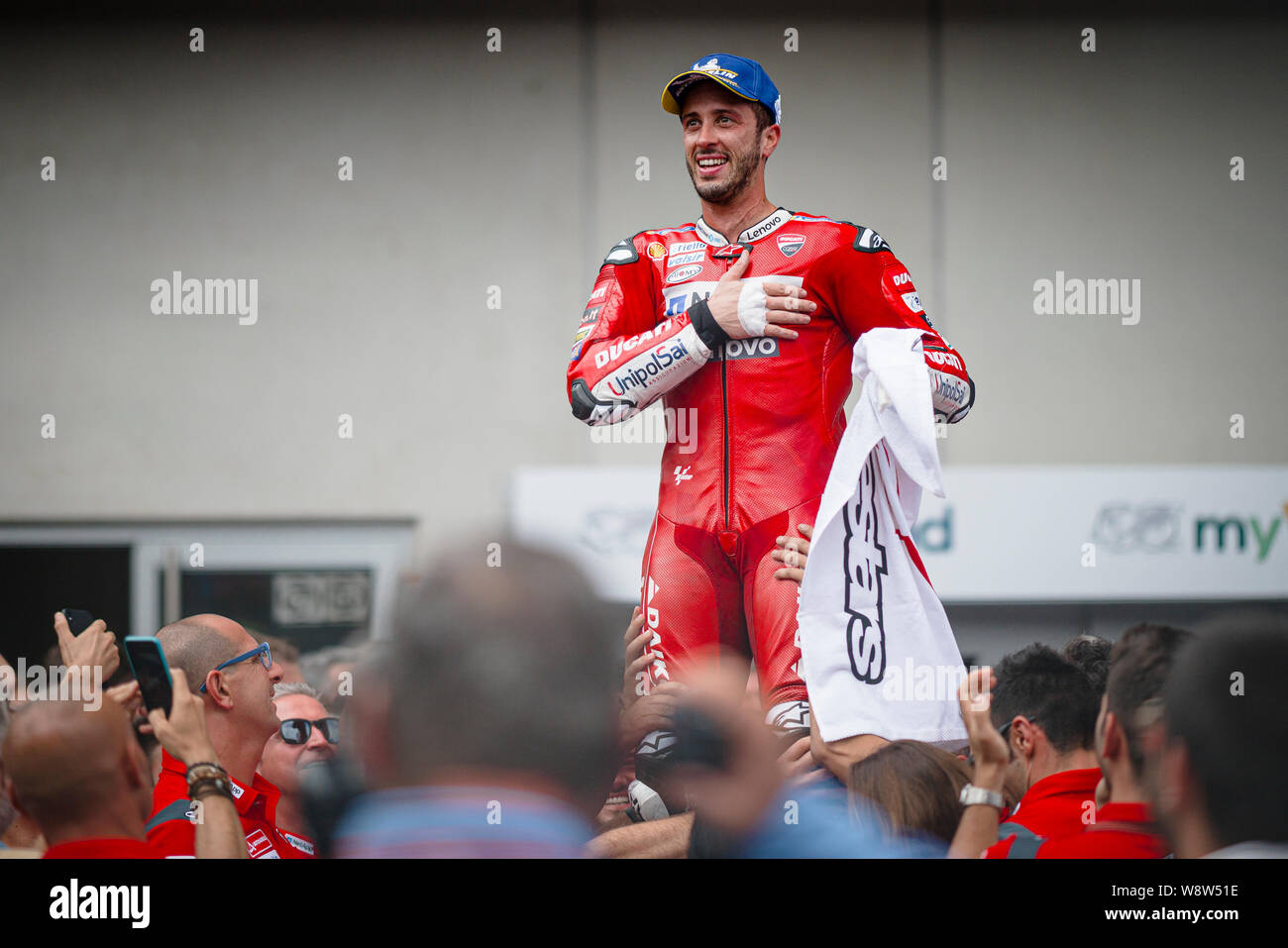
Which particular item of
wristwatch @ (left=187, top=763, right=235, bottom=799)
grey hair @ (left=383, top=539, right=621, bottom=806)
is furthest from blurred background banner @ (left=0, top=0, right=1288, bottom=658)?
grey hair @ (left=383, top=539, right=621, bottom=806)

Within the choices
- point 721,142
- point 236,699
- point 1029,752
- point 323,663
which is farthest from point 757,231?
point 323,663

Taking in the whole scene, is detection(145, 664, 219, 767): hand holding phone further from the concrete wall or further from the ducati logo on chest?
the concrete wall

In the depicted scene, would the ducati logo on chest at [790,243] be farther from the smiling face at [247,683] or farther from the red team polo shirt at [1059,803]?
the smiling face at [247,683]

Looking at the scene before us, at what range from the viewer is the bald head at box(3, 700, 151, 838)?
2.01 m

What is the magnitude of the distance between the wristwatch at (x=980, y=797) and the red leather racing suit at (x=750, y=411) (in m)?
0.70

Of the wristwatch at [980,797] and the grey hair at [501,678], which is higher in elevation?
the grey hair at [501,678]

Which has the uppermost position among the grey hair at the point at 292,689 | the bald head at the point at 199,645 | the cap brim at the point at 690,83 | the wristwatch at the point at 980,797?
the cap brim at the point at 690,83

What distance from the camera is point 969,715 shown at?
2.01m

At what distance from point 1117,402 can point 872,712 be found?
6.51 meters

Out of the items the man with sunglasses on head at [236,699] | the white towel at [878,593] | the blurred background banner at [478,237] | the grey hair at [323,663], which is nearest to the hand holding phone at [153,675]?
the man with sunglasses on head at [236,699]

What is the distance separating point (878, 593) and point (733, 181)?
91cm

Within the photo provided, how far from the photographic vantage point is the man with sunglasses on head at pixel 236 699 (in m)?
2.61

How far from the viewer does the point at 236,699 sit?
8.72ft
